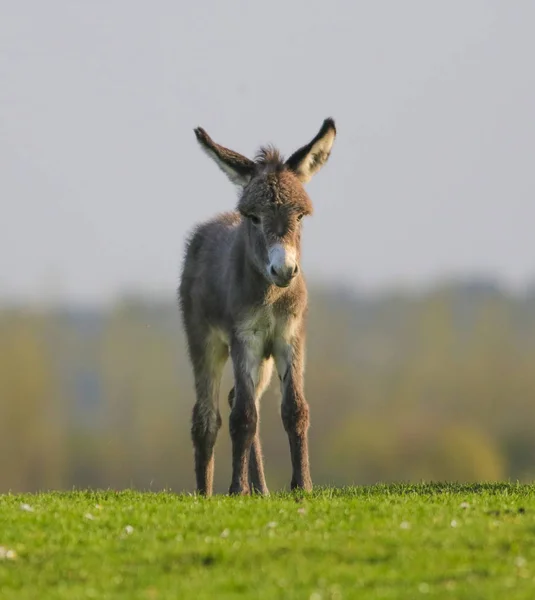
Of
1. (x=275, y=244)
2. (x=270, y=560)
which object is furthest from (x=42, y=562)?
(x=275, y=244)

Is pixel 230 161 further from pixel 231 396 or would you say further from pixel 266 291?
pixel 231 396

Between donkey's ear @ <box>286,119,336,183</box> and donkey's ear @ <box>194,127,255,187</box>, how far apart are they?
21.1 inches

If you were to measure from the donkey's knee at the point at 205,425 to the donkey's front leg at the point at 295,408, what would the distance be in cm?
201

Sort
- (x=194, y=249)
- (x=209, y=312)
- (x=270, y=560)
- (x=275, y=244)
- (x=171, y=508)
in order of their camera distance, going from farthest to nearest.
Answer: (x=194, y=249), (x=209, y=312), (x=275, y=244), (x=171, y=508), (x=270, y=560)

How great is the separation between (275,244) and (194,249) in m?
3.88

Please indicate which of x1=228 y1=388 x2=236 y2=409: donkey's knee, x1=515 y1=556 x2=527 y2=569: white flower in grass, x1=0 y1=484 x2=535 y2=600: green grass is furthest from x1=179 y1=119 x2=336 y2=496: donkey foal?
x1=515 y1=556 x2=527 y2=569: white flower in grass

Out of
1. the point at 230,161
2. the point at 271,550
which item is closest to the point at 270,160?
the point at 230,161

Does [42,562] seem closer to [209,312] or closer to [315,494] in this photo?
[315,494]

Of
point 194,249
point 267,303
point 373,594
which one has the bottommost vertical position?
point 373,594

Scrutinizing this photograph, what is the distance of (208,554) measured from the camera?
9.70m

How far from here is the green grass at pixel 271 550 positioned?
28.5ft

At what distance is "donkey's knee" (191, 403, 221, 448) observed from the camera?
55.3ft

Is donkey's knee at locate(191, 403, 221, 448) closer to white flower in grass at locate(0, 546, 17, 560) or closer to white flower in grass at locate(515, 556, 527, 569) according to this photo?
white flower in grass at locate(0, 546, 17, 560)

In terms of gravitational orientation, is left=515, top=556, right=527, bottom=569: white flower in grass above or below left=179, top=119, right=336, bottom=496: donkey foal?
below
